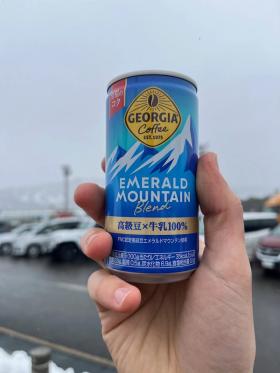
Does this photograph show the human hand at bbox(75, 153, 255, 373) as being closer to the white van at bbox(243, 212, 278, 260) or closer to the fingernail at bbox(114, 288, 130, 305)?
the fingernail at bbox(114, 288, 130, 305)

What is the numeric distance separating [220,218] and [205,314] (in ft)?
1.10

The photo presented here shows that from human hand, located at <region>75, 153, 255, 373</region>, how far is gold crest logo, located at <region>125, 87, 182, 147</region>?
0.64ft

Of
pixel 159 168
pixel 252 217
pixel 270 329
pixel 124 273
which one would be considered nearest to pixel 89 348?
pixel 270 329

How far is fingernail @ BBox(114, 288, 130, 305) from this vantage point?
3.44ft

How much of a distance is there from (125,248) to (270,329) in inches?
148

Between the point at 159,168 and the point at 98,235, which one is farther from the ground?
the point at 159,168

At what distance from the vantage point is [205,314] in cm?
117

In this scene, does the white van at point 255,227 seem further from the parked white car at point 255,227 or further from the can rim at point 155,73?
the can rim at point 155,73

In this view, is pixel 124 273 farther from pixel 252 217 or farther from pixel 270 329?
pixel 252 217

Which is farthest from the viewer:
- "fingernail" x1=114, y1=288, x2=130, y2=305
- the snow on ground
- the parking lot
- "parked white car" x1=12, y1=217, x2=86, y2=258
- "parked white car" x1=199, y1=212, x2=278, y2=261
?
"parked white car" x1=12, y1=217, x2=86, y2=258

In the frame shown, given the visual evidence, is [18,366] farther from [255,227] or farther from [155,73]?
[255,227]

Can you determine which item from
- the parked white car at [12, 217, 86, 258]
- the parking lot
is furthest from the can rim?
the parked white car at [12, 217, 86, 258]

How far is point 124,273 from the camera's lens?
109cm

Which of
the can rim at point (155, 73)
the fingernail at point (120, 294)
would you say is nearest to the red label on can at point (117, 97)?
the can rim at point (155, 73)
